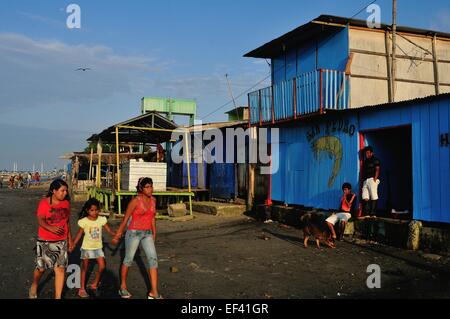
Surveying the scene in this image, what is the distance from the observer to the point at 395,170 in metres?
12.3

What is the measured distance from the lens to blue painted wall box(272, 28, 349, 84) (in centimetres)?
1505

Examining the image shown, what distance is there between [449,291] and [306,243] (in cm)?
393

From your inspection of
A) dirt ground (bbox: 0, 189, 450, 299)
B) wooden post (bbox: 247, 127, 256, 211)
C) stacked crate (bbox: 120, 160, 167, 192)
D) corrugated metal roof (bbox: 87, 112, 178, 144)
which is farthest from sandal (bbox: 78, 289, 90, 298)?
wooden post (bbox: 247, 127, 256, 211)

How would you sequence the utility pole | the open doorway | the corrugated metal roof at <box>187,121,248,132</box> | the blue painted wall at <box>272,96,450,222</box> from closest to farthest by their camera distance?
the blue painted wall at <box>272,96,450,222</box>, the open doorway, the utility pole, the corrugated metal roof at <box>187,121,248,132</box>

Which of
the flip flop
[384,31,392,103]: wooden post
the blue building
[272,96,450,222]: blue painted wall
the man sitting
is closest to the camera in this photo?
the flip flop

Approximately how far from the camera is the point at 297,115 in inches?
555

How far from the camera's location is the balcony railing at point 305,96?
13.5 metres

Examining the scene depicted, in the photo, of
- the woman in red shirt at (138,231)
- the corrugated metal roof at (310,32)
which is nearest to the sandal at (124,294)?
the woman in red shirt at (138,231)

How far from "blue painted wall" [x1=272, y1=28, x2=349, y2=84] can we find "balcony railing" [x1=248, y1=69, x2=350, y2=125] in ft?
4.42

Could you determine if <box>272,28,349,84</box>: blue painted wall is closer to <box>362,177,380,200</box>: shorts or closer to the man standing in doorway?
the man standing in doorway

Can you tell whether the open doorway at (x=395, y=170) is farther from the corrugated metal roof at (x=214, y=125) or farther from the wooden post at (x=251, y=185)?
the corrugated metal roof at (x=214, y=125)

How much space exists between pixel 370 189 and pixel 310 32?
7.66m

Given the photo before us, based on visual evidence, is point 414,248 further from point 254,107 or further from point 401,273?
point 254,107

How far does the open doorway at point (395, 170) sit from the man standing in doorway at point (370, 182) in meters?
1.41
